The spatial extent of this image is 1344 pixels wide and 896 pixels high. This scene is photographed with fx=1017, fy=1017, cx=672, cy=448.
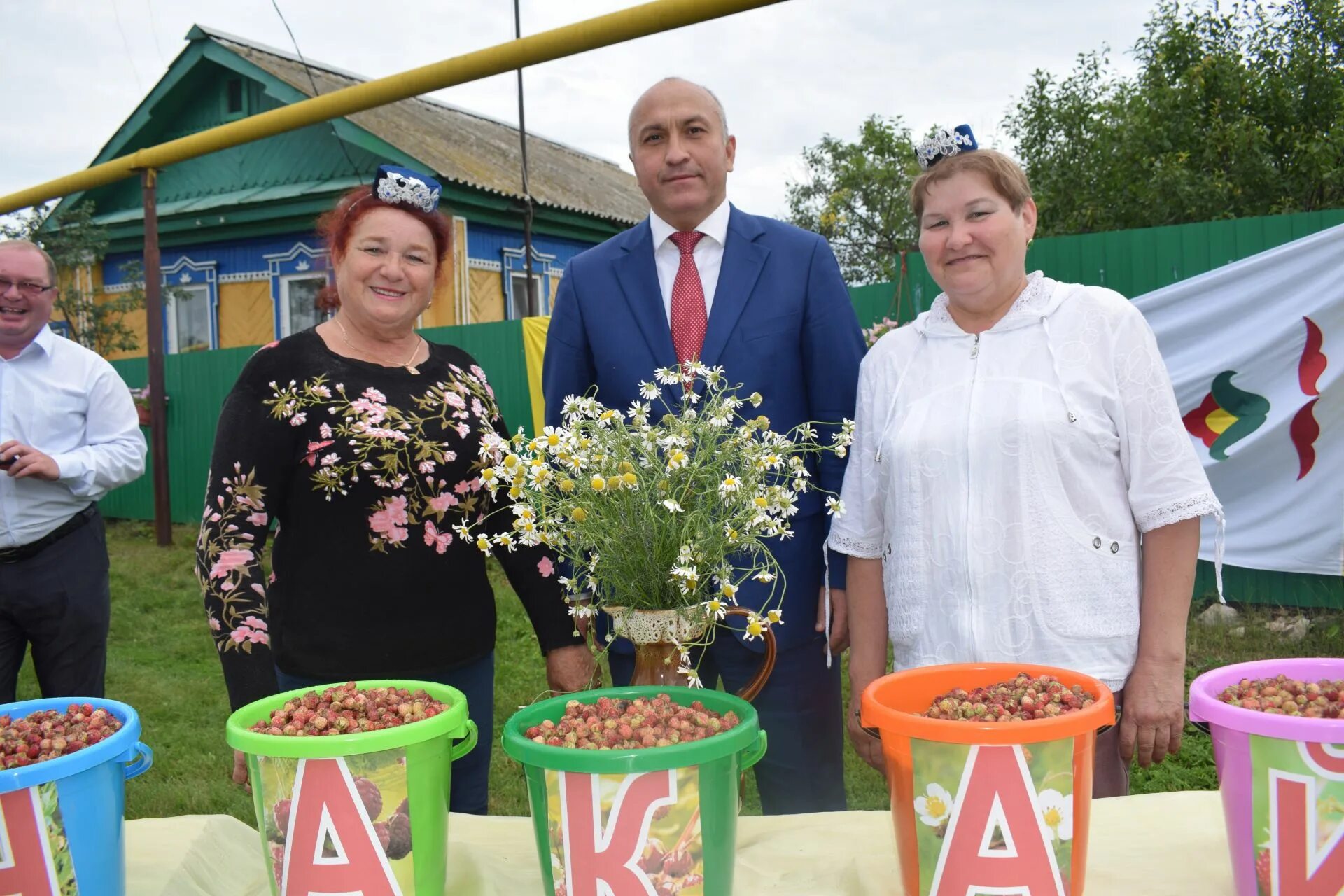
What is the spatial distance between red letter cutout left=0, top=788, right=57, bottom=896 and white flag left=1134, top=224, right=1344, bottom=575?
16.1 feet

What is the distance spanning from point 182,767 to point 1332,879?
4217 millimetres

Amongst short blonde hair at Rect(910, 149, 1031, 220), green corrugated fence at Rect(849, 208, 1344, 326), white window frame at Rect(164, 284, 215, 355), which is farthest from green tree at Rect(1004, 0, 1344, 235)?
white window frame at Rect(164, 284, 215, 355)

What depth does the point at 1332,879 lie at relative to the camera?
1131 millimetres

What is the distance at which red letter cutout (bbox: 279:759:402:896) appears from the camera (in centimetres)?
118

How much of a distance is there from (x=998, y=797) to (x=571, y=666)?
3.34 ft

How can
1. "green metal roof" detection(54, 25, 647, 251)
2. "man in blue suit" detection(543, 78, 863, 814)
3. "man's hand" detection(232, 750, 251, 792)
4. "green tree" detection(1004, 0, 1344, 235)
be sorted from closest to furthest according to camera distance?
"man's hand" detection(232, 750, 251, 792), "man in blue suit" detection(543, 78, 863, 814), "green tree" detection(1004, 0, 1344, 235), "green metal roof" detection(54, 25, 647, 251)

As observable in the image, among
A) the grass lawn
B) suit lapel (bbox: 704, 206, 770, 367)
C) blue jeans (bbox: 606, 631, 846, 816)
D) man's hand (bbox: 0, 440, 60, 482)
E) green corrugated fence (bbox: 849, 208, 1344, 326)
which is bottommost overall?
the grass lawn

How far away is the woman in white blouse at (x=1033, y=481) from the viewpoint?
1.69m

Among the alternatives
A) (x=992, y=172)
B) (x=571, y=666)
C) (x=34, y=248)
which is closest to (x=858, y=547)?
(x=571, y=666)

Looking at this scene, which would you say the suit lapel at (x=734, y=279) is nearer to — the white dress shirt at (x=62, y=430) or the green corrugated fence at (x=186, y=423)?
the white dress shirt at (x=62, y=430)

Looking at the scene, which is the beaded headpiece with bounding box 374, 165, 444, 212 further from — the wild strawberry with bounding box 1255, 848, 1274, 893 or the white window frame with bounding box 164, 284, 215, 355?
the white window frame with bounding box 164, 284, 215, 355

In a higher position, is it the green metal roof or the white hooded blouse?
the green metal roof

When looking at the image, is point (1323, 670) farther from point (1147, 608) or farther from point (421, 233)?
point (421, 233)

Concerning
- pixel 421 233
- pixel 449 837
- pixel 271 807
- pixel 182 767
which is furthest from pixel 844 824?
pixel 182 767
